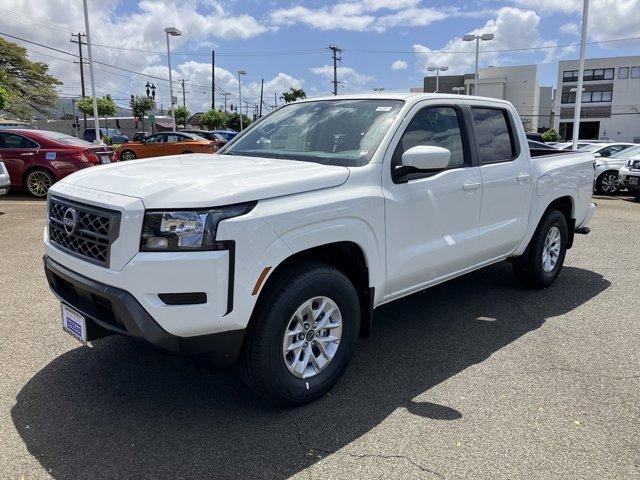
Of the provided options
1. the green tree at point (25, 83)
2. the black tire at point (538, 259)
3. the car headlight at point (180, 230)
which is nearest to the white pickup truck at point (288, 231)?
the car headlight at point (180, 230)

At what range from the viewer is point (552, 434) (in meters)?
3.14

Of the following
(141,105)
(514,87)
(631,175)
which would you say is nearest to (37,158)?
(631,175)

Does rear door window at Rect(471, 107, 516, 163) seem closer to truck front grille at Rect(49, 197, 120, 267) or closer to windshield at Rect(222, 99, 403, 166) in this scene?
windshield at Rect(222, 99, 403, 166)

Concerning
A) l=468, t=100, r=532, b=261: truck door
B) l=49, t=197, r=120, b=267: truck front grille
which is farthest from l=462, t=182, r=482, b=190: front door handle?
l=49, t=197, r=120, b=267: truck front grille

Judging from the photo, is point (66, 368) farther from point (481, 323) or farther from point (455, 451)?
point (481, 323)

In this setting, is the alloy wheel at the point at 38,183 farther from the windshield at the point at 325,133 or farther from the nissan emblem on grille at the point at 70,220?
the nissan emblem on grille at the point at 70,220

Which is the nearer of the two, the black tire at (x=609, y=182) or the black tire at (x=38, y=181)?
the black tire at (x=38, y=181)

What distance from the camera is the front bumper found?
2760 millimetres

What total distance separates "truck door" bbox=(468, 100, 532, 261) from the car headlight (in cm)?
260

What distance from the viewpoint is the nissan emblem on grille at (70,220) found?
311cm

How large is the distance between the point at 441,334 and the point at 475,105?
6.56ft

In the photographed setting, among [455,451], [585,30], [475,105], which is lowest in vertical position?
[455,451]

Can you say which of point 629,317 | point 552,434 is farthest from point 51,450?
point 629,317

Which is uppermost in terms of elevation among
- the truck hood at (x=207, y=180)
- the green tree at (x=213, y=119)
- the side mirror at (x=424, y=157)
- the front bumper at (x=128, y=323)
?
the green tree at (x=213, y=119)
